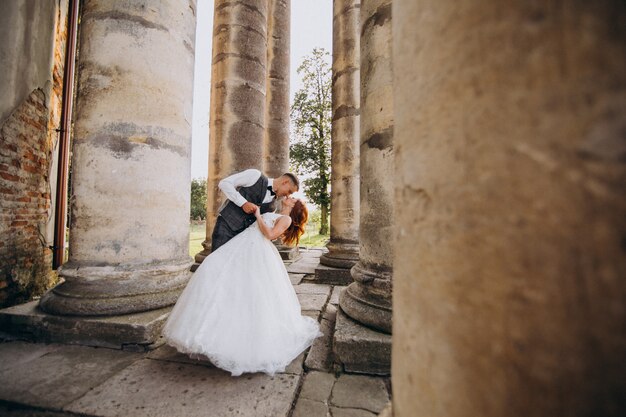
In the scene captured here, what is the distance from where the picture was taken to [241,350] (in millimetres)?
2213

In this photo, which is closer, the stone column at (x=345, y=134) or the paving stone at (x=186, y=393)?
the paving stone at (x=186, y=393)

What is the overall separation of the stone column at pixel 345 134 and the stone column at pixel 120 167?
3.35 metres

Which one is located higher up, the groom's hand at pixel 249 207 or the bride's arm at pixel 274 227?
the groom's hand at pixel 249 207

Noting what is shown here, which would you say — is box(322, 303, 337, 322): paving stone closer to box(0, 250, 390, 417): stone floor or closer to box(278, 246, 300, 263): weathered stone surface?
box(0, 250, 390, 417): stone floor

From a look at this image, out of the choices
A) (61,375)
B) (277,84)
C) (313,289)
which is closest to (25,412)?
(61,375)

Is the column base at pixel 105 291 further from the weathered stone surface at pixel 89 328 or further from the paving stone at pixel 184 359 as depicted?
the paving stone at pixel 184 359

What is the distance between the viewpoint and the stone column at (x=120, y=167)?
8.62 feet

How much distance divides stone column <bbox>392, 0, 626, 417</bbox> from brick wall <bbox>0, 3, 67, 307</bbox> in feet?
15.6

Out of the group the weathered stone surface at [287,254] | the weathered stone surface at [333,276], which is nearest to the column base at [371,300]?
the weathered stone surface at [333,276]

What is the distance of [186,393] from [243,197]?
6.53 ft

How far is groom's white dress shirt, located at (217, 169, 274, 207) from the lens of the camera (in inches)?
127

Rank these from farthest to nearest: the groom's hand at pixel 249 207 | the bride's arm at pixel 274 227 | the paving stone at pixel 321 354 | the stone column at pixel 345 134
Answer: the stone column at pixel 345 134
the groom's hand at pixel 249 207
the bride's arm at pixel 274 227
the paving stone at pixel 321 354

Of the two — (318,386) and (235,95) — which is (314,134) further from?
(318,386)

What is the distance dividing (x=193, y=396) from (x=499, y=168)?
2.24 m
